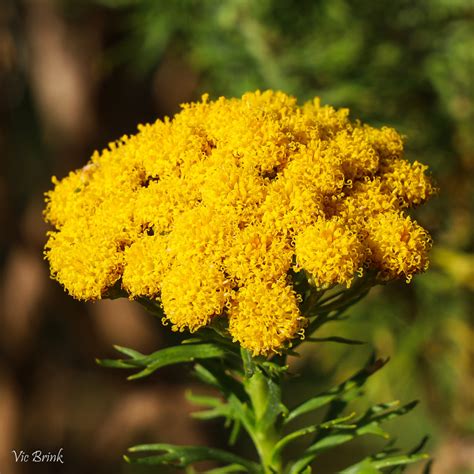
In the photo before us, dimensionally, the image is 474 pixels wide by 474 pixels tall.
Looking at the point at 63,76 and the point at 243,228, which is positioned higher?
the point at 63,76

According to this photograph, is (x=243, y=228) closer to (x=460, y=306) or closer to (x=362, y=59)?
(x=362, y=59)

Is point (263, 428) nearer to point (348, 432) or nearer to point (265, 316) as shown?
point (348, 432)

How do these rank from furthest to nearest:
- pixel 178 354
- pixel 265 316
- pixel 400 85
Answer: pixel 400 85 → pixel 178 354 → pixel 265 316

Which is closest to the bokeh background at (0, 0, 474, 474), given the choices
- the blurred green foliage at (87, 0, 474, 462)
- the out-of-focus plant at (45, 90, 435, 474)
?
the blurred green foliage at (87, 0, 474, 462)

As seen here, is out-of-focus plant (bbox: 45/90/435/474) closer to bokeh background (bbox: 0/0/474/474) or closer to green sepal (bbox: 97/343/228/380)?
green sepal (bbox: 97/343/228/380)

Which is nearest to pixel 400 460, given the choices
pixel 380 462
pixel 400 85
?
pixel 380 462

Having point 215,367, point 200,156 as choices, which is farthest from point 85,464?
point 200,156
